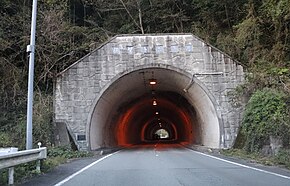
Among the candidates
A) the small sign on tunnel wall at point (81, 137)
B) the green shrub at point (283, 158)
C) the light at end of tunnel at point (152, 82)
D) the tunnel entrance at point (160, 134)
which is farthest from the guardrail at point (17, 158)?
the tunnel entrance at point (160, 134)

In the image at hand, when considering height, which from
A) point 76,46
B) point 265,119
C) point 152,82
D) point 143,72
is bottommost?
point 265,119

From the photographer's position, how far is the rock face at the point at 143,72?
69.1ft

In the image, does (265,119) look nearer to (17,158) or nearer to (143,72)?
(143,72)

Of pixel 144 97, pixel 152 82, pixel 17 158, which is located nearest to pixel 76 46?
pixel 152 82

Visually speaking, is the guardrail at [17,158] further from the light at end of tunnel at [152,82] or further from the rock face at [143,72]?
the light at end of tunnel at [152,82]

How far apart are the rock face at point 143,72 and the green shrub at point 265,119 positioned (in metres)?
2.70

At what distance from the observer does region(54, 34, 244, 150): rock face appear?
2106 cm

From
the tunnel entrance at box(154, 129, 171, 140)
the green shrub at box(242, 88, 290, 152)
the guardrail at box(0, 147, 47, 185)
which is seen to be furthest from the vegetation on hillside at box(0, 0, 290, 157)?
the tunnel entrance at box(154, 129, 171, 140)

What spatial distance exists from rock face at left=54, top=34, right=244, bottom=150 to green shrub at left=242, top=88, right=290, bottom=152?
2.70 meters

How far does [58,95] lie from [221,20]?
39.6ft

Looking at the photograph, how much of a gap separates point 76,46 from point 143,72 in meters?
4.59

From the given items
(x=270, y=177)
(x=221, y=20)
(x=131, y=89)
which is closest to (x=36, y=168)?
(x=270, y=177)

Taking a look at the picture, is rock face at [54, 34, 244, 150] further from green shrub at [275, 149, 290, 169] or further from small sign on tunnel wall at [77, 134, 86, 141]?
green shrub at [275, 149, 290, 169]

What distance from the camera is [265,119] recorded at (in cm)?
1736
